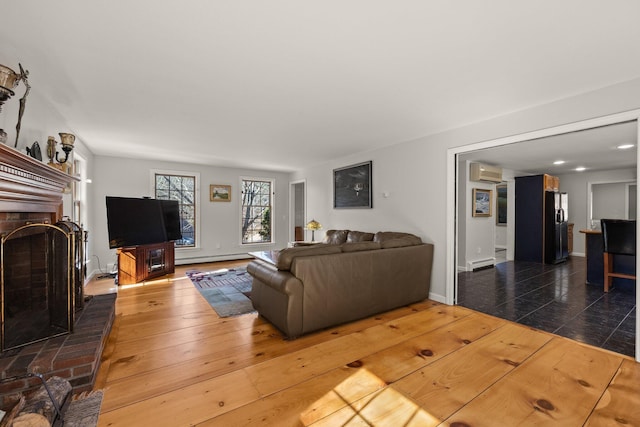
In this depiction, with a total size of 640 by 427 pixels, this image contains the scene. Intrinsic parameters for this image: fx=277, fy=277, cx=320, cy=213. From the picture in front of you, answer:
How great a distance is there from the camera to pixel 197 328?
2.88 m

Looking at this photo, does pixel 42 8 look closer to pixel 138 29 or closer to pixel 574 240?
pixel 138 29

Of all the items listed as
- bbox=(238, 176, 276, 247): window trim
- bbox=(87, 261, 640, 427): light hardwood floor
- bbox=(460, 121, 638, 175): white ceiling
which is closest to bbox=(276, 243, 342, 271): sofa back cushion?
bbox=(87, 261, 640, 427): light hardwood floor

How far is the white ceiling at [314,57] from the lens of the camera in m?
1.54

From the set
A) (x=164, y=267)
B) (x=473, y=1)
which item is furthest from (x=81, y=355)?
(x=164, y=267)

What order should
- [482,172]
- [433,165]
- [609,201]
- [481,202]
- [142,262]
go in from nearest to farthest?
[433,165], [142,262], [482,172], [481,202], [609,201]

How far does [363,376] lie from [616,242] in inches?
177

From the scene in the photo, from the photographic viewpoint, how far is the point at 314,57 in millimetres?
2004

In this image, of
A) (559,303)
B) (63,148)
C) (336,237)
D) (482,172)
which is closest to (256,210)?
(336,237)

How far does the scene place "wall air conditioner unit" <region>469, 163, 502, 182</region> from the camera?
5.59 meters

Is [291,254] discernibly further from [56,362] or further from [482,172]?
[482,172]

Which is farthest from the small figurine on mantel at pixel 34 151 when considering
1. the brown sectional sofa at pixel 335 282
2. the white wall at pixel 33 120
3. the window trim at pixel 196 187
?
the window trim at pixel 196 187

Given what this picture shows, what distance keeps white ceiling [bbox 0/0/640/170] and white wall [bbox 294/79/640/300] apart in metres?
0.15

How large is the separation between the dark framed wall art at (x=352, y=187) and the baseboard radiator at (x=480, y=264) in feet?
8.26

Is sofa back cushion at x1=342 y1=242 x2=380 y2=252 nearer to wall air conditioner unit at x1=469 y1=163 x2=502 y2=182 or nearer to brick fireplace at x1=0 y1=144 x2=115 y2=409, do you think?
brick fireplace at x1=0 y1=144 x2=115 y2=409
